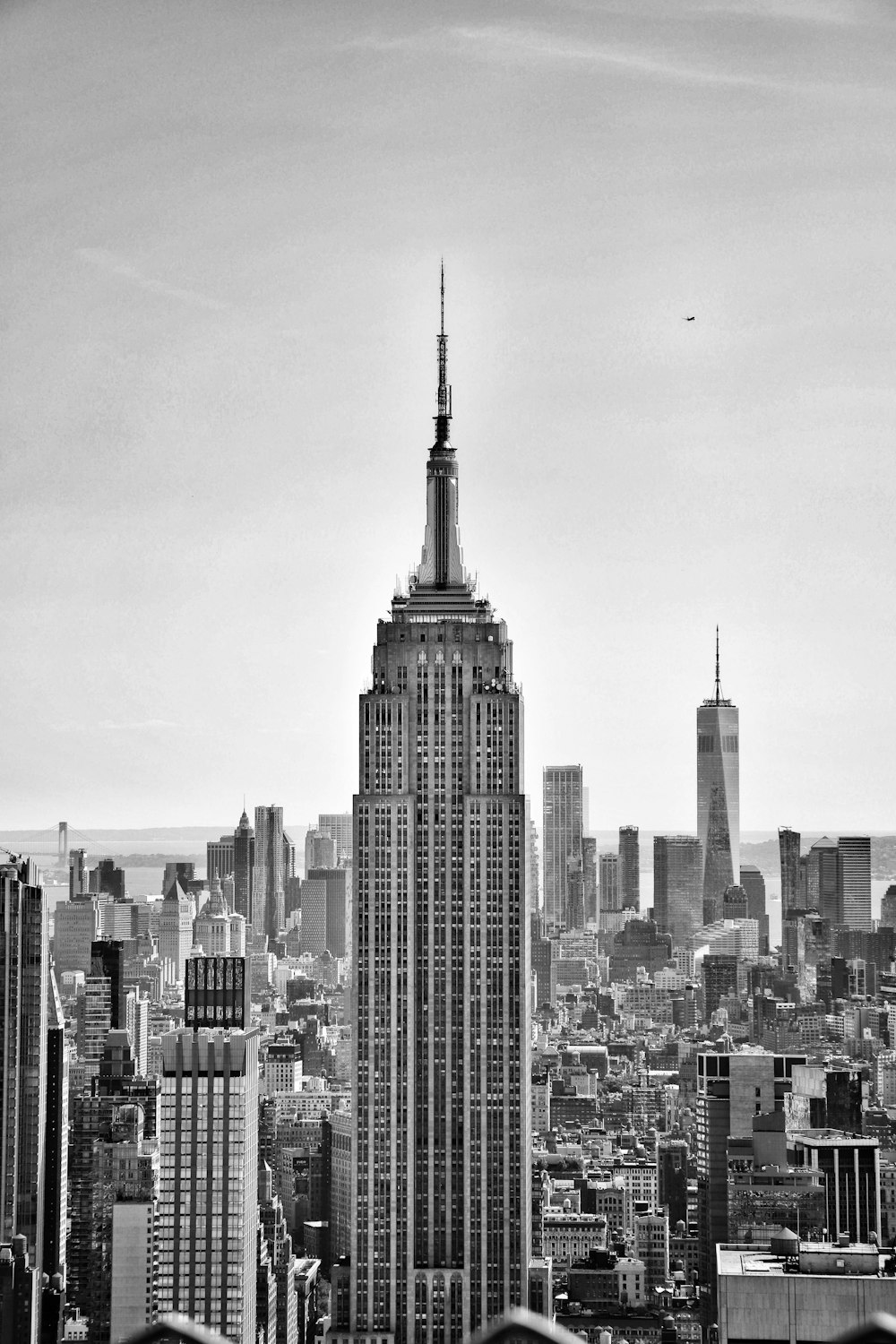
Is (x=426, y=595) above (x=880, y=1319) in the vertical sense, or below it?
above

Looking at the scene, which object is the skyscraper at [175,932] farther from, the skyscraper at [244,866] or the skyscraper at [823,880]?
the skyscraper at [823,880]

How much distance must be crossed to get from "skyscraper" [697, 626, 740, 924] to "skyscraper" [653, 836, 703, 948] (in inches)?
2.2

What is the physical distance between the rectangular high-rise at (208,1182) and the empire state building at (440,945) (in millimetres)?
1884

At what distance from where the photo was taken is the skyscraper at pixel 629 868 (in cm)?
928

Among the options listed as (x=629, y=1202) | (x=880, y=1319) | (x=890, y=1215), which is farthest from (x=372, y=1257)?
(x=880, y=1319)

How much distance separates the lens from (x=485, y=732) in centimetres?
970

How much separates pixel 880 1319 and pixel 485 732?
8345 millimetres

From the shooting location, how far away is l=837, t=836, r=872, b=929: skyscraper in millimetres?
7736

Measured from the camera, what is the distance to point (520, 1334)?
1.36 m

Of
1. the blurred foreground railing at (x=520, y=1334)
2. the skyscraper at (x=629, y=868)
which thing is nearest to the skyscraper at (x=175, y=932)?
the skyscraper at (x=629, y=868)

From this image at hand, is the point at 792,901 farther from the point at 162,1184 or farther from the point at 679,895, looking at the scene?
the point at 162,1184

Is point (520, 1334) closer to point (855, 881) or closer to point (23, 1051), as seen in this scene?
point (23, 1051)

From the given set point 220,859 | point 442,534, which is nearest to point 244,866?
point 220,859

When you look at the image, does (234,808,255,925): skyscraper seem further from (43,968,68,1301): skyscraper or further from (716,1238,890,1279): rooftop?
(716,1238,890,1279): rooftop
